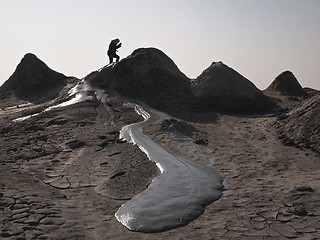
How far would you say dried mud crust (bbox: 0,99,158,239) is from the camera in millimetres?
7223

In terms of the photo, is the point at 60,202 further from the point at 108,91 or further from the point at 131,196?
the point at 108,91

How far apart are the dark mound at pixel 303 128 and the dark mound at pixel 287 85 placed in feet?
29.2

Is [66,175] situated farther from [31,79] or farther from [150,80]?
[31,79]

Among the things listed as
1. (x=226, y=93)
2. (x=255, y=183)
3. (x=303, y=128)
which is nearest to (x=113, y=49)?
(x=226, y=93)

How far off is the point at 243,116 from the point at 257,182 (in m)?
10.1

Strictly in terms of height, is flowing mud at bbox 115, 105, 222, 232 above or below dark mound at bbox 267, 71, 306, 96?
below

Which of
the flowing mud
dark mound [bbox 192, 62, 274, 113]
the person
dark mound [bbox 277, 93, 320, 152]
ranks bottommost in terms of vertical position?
the flowing mud

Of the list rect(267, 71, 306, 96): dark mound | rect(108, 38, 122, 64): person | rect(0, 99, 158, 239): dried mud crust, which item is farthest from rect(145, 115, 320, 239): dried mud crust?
rect(108, 38, 122, 64): person

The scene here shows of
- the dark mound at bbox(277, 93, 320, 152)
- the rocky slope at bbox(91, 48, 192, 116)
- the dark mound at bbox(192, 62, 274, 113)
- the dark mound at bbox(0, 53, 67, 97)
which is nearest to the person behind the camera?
the dark mound at bbox(277, 93, 320, 152)

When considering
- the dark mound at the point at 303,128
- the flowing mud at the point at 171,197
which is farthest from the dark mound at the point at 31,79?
the flowing mud at the point at 171,197

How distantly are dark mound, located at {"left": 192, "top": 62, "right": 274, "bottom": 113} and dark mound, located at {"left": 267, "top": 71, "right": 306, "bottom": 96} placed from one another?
2.33 metres

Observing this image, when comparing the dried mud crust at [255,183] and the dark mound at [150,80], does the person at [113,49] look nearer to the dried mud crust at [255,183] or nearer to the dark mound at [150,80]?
the dark mound at [150,80]

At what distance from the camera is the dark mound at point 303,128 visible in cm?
1218

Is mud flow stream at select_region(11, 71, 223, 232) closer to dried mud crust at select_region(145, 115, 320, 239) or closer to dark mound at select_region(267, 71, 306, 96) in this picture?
dried mud crust at select_region(145, 115, 320, 239)
